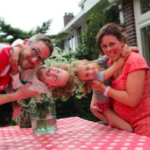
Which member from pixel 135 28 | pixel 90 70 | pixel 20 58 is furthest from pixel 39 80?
pixel 135 28

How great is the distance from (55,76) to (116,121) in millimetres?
576

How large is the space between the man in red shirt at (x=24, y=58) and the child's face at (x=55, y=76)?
0.10m

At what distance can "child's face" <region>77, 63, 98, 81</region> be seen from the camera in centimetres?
170

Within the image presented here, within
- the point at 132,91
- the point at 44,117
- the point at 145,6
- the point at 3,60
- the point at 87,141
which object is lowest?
the point at 87,141

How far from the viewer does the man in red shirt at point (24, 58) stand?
55.1 inches

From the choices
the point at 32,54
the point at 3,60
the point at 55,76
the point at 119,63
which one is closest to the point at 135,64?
the point at 119,63

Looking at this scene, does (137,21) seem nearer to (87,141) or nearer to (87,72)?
(87,72)

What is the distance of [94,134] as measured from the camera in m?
1.71

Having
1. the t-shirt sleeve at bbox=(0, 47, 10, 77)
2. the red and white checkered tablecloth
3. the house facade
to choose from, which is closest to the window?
the house facade

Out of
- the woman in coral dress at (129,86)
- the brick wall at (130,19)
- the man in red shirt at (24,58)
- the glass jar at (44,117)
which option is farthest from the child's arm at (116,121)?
the brick wall at (130,19)

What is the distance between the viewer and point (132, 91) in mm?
1680

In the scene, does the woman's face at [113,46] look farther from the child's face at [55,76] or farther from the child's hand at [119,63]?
the child's face at [55,76]

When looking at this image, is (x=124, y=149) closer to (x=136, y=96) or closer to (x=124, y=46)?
(x=136, y=96)

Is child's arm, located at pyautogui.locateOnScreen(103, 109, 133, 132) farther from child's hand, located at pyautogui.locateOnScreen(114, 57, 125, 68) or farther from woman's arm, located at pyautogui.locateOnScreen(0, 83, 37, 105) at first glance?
woman's arm, located at pyautogui.locateOnScreen(0, 83, 37, 105)
